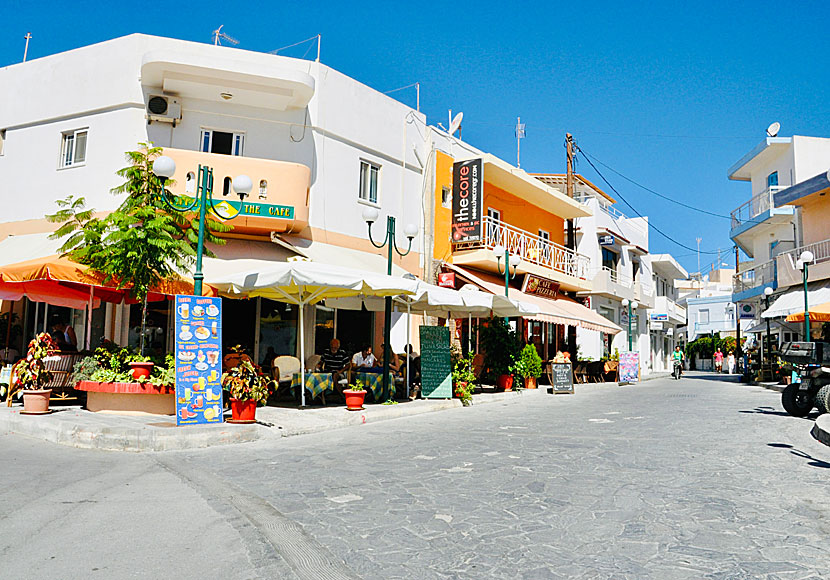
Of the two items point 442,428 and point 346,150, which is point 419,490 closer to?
point 442,428

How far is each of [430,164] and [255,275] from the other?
426 inches

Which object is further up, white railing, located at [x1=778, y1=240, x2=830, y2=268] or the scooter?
white railing, located at [x1=778, y1=240, x2=830, y2=268]

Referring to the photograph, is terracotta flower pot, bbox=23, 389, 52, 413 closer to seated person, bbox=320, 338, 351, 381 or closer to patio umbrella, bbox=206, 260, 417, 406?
patio umbrella, bbox=206, 260, 417, 406

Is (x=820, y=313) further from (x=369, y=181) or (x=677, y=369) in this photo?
(x=677, y=369)

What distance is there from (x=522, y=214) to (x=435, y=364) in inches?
501

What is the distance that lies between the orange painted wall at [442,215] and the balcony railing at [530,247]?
60 centimetres

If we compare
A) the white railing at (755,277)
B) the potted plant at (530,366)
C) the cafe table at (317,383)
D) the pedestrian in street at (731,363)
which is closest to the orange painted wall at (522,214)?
the potted plant at (530,366)

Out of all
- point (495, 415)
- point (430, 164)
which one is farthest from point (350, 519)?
point (430, 164)

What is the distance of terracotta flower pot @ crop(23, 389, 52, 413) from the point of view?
11.1 meters

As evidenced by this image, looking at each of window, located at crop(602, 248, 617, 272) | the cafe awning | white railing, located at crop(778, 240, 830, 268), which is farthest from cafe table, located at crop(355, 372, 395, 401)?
window, located at crop(602, 248, 617, 272)

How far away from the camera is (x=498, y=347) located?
1961 centimetres

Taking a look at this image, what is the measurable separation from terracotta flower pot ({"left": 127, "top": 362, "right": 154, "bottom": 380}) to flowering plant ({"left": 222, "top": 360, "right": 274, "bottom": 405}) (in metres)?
1.47

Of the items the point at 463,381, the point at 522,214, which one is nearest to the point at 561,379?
the point at 463,381

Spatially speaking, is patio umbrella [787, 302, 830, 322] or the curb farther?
patio umbrella [787, 302, 830, 322]
